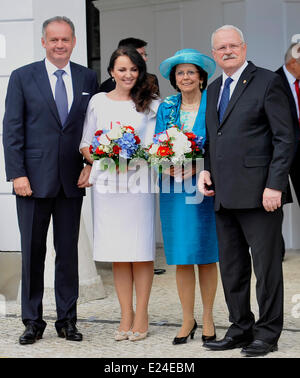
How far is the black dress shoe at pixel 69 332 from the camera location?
211 inches

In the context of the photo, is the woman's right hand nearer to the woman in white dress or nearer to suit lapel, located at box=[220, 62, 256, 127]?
suit lapel, located at box=[220, 62, 256, 127]

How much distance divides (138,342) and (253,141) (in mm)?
1534

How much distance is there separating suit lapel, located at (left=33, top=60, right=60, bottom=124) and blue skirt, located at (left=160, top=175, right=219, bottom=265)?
2.76 ft

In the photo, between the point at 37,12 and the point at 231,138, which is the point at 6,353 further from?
the point at 37,12

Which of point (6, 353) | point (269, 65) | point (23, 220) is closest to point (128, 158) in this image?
point (23, 220)

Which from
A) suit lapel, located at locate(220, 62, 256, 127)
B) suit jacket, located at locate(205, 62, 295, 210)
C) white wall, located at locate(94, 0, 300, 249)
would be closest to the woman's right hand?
suit jacket, located at locate(205, 62, 295, 210)

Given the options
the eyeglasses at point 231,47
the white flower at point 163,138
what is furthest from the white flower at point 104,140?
the eyeglasses at point 231,47

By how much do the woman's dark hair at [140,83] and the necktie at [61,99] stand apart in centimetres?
34

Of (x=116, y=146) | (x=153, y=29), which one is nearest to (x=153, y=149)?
(x=116, y=146)

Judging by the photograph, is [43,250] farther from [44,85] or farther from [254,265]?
[254,265]

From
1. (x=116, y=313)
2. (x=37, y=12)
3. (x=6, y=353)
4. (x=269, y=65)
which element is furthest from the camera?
(x=269, y=65)

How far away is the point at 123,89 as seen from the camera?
5332mm

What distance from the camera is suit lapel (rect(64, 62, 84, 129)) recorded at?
17.5 ft
